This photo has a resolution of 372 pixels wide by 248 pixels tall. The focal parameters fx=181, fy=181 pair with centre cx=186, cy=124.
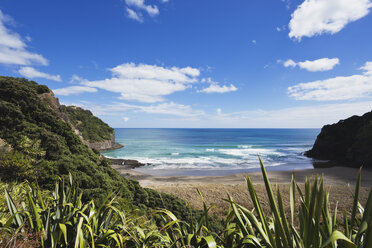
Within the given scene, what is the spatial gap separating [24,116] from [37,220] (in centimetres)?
949

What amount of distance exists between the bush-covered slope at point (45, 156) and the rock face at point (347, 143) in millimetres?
35645

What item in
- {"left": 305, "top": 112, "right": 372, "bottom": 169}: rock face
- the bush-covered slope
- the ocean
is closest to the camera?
the bush-covered slope

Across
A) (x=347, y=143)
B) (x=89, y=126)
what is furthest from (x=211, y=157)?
(x=89, y=126)

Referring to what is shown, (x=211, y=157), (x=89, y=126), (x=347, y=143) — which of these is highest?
(x=89, y=126)

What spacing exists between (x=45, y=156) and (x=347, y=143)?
46987 millimetres

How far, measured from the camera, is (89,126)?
183ft

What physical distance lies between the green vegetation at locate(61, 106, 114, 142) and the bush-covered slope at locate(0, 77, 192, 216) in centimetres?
4323

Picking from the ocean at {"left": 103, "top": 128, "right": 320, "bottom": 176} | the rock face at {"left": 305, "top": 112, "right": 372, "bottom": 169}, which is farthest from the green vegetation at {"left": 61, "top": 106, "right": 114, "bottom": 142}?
the rock face at {"left": 305, "top": 112, "right": 372, "bottom": 169}

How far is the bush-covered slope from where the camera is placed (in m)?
5.87

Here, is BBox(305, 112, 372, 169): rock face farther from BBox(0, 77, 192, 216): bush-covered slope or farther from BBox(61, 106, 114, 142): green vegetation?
BBox(61, 106, 114, 142): green vegetation

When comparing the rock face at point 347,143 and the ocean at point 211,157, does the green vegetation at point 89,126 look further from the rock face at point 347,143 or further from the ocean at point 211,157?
the rock face at point 347,143

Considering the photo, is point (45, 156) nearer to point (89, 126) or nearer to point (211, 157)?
point (211, 157)

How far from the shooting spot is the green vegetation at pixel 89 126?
5112cm

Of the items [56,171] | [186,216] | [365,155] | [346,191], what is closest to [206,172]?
[346,191]
